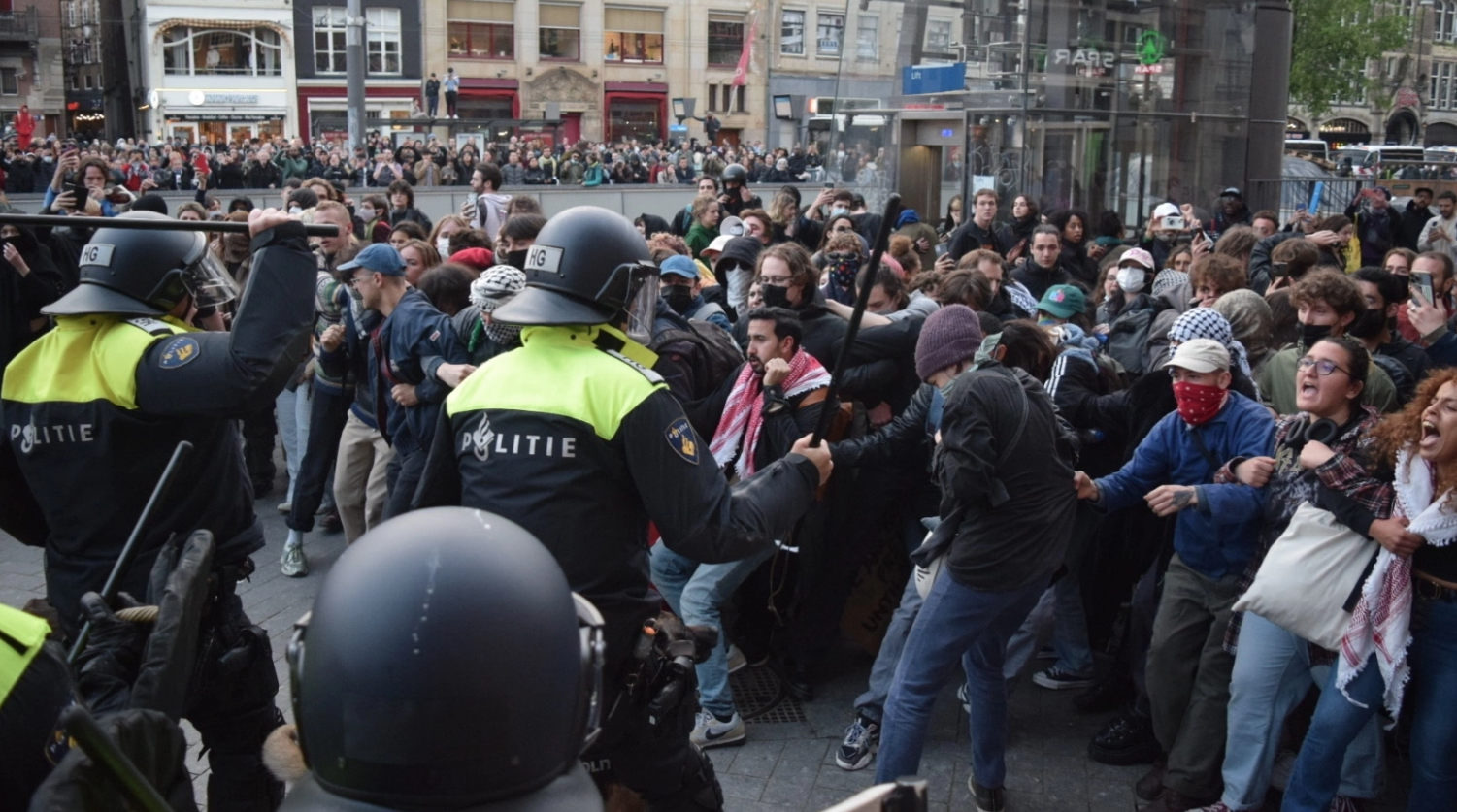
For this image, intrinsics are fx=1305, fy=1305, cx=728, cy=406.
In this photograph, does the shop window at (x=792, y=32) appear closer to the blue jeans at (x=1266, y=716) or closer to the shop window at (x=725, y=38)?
the shop window at (x=725, y=38)

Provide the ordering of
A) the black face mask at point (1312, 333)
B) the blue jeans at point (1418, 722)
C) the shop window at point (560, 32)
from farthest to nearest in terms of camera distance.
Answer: the shop window at point (560, 32), the black face mask at point (1312, 333), the blue jeans at point (1418, 722)

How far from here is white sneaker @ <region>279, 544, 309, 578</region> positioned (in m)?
7.34

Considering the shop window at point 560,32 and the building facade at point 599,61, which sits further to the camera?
the shop window at point 560,32

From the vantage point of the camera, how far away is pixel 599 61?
5022 centimetres

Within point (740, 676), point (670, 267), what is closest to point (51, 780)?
point (740, 676)

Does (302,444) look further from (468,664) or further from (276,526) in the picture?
(468,664)

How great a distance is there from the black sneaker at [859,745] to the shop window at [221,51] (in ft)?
150

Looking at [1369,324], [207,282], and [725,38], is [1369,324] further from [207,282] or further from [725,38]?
[725,38]

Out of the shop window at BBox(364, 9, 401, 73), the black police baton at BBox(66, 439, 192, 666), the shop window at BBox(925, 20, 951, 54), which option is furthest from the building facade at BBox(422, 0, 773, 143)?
the black police baton at BBox(66, 439, 192, 666)

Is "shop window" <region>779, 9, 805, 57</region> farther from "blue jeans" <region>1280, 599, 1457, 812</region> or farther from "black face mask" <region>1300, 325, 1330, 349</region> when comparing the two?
"blue jeans" <region>1280, 599, 1457, 812</region>

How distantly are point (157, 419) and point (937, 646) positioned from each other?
251 cm

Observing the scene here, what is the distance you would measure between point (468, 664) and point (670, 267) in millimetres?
4972

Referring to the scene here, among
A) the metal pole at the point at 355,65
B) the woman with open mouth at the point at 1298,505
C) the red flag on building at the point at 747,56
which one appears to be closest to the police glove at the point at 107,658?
the woman with open mouth at the point at 1298,505

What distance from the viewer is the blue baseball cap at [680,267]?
641cm
